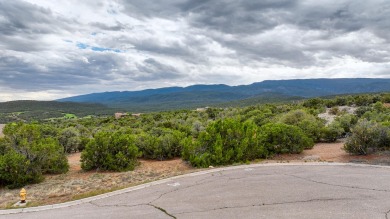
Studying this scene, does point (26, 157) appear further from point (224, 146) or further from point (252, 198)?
point (252, 198)

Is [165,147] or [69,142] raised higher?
[165,147]

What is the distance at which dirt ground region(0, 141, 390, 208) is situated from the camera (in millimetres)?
10477

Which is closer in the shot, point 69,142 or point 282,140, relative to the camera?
point 282,140

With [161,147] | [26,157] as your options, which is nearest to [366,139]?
[161,147]

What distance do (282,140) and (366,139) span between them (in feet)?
12.7

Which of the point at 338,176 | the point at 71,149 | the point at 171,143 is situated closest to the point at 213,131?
the point at 171,143

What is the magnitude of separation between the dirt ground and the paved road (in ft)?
4.13

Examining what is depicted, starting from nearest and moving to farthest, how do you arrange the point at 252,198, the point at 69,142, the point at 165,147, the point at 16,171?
the point at 252,198 < the point at 16,171 < the point at 165,147 < the point at 69,142

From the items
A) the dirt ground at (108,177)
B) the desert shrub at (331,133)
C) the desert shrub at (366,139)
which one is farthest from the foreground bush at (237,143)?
the desert shrub at (331,133)

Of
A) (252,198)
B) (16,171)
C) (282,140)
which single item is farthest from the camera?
(282,140)

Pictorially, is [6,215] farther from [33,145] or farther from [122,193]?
[33,145]

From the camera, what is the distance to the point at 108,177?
43.7ft

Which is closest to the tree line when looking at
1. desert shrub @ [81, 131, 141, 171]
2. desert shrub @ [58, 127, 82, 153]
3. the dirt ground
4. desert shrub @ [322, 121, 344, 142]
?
desert shrub @ [81, 131, 141, 171]

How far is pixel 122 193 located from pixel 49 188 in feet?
11.7
